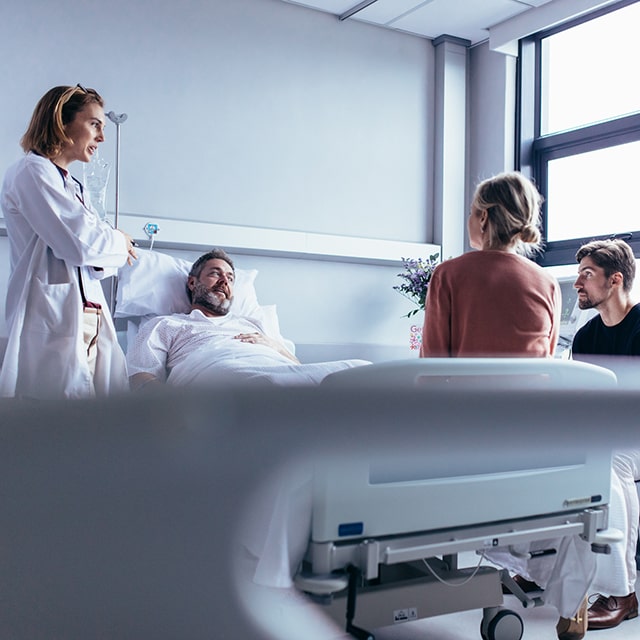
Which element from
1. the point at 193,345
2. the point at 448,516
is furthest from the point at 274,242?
the point at 448,516

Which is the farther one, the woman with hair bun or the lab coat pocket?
the lab coat pocket

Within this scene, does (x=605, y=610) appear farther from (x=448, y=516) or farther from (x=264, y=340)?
(x=264, y=340)

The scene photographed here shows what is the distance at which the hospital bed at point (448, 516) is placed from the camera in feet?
0.70

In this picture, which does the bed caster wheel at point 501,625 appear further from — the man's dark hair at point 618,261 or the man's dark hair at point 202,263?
the man's dark hair at point 202,263

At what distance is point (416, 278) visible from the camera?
316cm

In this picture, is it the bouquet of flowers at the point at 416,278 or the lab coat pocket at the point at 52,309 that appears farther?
the bouquet of flowers at the point at 416,278

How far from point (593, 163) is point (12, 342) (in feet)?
9.09

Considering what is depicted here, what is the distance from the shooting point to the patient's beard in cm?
241

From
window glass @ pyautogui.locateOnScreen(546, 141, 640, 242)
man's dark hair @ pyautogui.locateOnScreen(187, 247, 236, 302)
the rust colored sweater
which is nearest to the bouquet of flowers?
window glass @ pyautogui.locateOnScreen(546, 141, 640, 242)

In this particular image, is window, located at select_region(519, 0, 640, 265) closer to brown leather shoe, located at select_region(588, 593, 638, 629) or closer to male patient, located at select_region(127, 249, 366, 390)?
male patient, located at select_region(127, 249, 366, 390)

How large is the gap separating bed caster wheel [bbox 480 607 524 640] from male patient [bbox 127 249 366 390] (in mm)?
1141

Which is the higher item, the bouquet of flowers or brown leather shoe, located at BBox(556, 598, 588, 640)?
the bouquet of flowers

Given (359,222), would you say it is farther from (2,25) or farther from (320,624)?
(320,624)

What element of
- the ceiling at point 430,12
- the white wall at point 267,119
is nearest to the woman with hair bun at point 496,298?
the white wall at point 267,119
